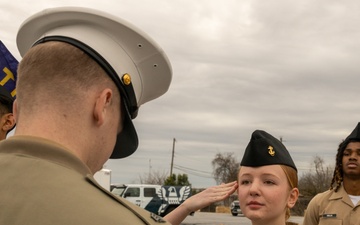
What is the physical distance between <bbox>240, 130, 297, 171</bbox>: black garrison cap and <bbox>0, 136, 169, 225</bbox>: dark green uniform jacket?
192cm

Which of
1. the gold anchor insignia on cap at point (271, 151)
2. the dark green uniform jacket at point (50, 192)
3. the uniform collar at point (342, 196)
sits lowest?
the dark green uniform jacket at point (50, 192)

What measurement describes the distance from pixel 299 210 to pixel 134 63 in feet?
115

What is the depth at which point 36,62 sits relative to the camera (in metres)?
1.34

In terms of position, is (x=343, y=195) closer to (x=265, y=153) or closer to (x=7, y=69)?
(x=265, y=153)

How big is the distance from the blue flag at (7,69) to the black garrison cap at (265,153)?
1349 mm

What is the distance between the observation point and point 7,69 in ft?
7.89

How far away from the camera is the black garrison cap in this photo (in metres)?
3.06

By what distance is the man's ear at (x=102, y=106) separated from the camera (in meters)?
1.32

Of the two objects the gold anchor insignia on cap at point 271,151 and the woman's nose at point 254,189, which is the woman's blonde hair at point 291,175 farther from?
the woman's nose at point 254,189

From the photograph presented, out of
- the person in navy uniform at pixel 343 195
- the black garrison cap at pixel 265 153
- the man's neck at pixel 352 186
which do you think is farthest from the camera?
the man's neck at pixel 352 186

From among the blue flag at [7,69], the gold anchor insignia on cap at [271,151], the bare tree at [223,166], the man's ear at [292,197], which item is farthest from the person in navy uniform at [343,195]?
the bare tree at [223,166]

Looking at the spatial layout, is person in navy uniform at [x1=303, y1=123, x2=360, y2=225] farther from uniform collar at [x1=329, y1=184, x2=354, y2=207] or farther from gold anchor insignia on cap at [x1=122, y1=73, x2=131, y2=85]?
gold anchor insignia on cap at [x1=122, y1=73, x2=131, y2=85]

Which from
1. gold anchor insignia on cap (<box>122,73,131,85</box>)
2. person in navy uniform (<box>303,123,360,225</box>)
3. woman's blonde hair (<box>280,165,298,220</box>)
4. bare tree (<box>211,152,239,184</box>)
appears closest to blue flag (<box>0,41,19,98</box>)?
gold anchor insignia on cap (<box>122,73,131,85</box>)

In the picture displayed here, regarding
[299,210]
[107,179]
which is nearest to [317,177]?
[299,210]
